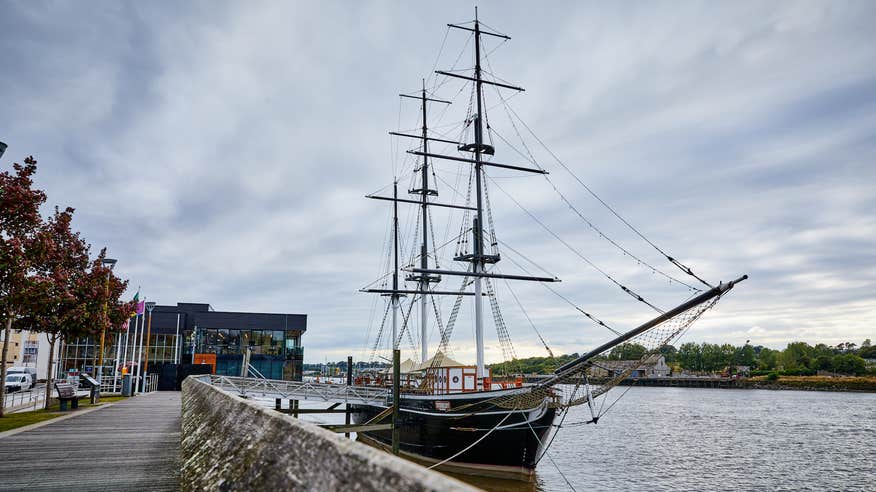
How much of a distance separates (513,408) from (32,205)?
64.2 feet

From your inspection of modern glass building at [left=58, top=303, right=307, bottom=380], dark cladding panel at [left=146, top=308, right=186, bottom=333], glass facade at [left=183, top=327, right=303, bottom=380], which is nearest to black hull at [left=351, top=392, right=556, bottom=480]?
glass facade at [left=183, top=327, right=303, bottom=380]

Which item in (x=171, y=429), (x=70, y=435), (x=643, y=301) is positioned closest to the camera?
(x=70, y=435)

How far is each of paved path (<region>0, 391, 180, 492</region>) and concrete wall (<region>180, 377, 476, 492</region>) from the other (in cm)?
358

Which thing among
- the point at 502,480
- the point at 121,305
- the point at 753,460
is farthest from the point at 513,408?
the point at 121,305

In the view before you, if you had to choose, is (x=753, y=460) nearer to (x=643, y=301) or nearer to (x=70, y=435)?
(x=643, y=301)

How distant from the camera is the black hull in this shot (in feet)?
77.2

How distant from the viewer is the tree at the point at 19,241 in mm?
17875

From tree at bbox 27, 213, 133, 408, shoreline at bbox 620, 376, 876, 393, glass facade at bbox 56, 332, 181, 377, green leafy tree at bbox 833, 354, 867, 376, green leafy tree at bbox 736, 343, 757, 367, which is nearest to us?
tree at bbox 27, 213, 133, 408

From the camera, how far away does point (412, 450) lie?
27.4 meters

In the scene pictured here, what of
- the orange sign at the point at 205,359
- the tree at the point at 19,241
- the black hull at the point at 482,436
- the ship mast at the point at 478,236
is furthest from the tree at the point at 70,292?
the orange sign at the point at 205,359

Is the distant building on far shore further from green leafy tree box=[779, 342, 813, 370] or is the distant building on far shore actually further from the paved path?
green leafy tree box=[779, 342, 813, 370]

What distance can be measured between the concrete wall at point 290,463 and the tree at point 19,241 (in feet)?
53.3

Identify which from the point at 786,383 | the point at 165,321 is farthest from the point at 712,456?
the point at 786,383

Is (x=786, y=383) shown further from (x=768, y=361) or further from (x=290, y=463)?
(x=290, y=463)
